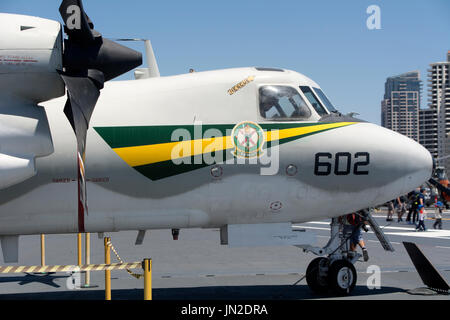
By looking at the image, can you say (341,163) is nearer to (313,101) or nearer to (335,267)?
(313,101)

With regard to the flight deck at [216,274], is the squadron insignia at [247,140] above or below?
above

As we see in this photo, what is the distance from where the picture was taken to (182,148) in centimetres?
1046

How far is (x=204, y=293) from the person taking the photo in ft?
42.7

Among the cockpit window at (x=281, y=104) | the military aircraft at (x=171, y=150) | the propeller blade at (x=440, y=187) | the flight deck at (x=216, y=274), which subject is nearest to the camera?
the military aircraft at (x=171, y=150)

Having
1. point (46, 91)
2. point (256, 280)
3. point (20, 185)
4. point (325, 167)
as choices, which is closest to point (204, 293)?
point (256, 280)

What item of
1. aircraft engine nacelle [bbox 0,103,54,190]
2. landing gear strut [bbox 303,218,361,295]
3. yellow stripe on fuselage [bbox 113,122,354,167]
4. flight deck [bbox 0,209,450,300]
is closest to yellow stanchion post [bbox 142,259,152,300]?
yellow stripe on fuselage [bbox 113,122,354,167]

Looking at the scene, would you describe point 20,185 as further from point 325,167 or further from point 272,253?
point 272,253

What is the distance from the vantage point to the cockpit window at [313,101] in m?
11.5

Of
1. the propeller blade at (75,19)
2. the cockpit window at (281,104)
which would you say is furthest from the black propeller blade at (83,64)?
the cockpit window at (281,104)

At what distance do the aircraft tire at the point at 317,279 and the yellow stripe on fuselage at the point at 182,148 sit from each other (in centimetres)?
327

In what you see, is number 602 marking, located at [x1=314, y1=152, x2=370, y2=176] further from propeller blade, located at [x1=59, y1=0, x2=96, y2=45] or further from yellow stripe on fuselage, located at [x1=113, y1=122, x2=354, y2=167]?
propeller blade, located at [x1=59, y1=0, x2=96, y2=45]

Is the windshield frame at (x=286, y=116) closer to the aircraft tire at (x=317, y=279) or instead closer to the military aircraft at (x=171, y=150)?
the military aircraft at (x=171, y=150)

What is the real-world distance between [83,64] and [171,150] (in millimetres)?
2300

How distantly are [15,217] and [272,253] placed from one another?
42.3 ft
